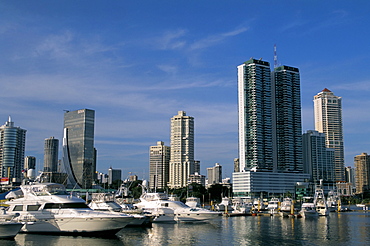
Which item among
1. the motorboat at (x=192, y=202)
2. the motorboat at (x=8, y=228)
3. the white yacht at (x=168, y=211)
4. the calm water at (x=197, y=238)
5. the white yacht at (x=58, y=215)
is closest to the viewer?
the motorboat at (x=8, y=228)

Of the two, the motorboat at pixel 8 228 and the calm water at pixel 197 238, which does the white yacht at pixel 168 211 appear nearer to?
the calm water at pixel 197 238

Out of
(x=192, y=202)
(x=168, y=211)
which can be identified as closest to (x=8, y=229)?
(x=168, y=211)

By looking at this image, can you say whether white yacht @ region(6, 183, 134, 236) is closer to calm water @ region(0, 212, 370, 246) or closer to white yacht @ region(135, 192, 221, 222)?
calm water @ region(0, 212, 370, 246)

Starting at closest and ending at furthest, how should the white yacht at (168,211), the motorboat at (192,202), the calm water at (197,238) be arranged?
1. the calm water at (197,238)
2. the white yacht at (168,211)
3. the motorboat at (192,202)

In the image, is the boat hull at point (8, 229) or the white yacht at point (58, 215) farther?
the white yacht at point (58, 215)

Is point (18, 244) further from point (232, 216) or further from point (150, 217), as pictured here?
point (232, 216)

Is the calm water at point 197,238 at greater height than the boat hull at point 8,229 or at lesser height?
lesser

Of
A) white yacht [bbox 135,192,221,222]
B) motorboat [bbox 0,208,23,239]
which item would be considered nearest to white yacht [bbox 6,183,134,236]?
motorboat [bbox 0,208,23,239]

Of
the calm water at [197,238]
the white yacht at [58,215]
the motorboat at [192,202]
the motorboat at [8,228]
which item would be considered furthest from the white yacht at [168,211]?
the motorboat at [8,228]

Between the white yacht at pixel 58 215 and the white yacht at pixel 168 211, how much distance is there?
83.3 ft

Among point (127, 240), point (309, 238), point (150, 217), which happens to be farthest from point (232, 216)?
point (127, 240)

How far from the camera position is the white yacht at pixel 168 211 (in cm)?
7962

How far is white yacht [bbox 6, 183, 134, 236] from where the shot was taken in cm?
5306

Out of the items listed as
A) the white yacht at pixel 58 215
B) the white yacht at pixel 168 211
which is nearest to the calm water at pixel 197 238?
the white yacht at pixel 58 215
